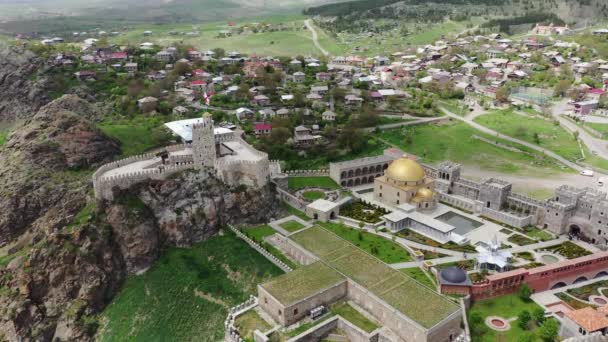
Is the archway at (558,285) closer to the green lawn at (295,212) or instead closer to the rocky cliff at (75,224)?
the green lawn at (295,212)

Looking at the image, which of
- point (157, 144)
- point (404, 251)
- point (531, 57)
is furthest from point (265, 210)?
point (531, 57)

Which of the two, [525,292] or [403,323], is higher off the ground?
[403,323]

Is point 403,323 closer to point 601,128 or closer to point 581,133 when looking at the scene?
point 581,133

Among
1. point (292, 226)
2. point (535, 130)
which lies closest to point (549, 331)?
point (292, 226)

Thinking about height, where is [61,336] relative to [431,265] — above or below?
below

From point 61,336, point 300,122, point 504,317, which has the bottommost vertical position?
point 61,336

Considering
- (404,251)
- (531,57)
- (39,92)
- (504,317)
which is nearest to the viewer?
(504,317)

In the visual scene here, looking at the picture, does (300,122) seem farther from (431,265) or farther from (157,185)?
(431,265)

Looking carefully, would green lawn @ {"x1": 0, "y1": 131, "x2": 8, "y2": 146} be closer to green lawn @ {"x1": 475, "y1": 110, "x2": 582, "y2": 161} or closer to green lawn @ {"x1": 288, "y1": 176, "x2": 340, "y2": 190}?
green lawn @ {"x1": 288, "y1": 176, "x2": 340, "y2": 190}
